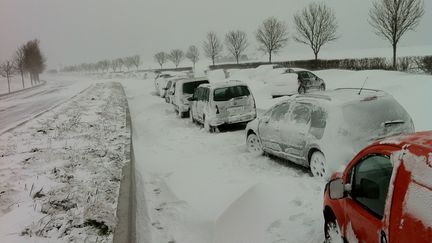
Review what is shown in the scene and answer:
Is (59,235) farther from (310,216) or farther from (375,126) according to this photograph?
(375,126)

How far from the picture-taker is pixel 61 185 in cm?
702

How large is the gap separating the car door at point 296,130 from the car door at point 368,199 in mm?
4373

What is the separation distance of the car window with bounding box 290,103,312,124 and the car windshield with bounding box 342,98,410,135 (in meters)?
0.99

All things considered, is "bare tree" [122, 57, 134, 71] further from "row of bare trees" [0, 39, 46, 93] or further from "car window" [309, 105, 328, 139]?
"car window" [309, 105, 328, 139]

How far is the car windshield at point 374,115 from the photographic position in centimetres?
714

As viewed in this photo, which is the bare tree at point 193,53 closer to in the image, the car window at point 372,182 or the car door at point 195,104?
the car door at point 195,104

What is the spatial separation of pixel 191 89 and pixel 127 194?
43.5 feet

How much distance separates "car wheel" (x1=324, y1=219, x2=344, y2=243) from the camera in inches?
165

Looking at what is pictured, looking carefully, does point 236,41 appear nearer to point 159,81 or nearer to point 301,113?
point 159,81

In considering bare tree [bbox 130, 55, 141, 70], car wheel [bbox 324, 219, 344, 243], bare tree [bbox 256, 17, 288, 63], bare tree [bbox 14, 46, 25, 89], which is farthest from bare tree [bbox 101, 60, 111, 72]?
car wheel [bbox 324, 219, 344, 243]

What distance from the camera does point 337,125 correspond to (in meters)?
7.36

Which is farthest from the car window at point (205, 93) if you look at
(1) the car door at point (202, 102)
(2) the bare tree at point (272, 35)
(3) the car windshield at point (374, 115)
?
(2) the bare tree at point (272, 35)

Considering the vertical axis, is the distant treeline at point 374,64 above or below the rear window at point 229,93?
above

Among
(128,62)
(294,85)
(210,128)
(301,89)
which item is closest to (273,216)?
(210,128)
